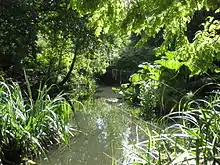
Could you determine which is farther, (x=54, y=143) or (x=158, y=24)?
(x=54, y=143)

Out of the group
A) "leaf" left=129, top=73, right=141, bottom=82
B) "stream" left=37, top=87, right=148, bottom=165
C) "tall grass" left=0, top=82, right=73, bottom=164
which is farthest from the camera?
"leaf" left=129, top=73, right=141, bottom=82

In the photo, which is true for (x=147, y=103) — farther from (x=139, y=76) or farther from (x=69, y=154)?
(x=69, y=154)

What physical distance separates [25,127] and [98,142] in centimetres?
154

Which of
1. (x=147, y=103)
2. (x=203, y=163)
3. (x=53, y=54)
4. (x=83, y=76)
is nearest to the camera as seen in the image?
(x=203, y=163)

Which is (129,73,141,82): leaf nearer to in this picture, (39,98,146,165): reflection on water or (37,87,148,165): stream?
(37,87,148,165): stream

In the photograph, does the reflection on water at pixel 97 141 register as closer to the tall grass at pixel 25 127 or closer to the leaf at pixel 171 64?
the tall grass at pixel 25 127

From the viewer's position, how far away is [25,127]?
389 cm

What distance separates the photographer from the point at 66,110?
4.55 metres

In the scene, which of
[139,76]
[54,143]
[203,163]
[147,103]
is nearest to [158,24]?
[203,163]

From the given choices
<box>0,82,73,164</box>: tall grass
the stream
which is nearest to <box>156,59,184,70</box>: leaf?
Result: the stream

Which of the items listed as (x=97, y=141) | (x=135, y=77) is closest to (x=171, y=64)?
(x=135, y=77)

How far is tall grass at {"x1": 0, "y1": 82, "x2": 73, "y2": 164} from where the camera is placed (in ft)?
12.3

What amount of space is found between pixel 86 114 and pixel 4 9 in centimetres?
301

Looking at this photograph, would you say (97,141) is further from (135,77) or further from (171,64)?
(135,77)
